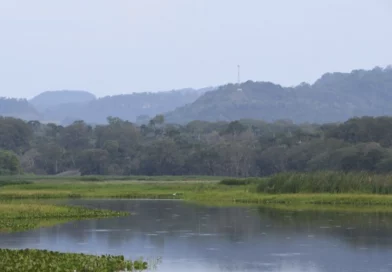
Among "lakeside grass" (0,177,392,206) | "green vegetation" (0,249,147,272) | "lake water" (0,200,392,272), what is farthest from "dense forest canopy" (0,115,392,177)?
"green vegetation" (0,249,147,272)

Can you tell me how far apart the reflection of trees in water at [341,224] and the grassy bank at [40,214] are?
10605 millimetres

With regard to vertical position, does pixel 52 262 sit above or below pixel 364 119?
below

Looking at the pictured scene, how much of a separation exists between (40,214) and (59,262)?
21.1 m

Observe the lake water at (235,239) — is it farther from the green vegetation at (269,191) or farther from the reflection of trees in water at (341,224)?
the green vegetation at (269,191)

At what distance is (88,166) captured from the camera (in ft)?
398

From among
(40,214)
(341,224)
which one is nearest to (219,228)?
(341,224)

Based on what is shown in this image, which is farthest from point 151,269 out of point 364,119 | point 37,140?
point 37,140

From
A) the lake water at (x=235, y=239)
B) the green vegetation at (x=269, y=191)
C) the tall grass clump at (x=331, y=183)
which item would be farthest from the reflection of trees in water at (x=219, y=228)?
the tall grass clump at (x=331, y=183)

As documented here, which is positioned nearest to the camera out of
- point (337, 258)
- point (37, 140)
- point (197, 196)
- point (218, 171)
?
point (337, 258)

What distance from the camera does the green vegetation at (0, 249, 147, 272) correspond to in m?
29.2

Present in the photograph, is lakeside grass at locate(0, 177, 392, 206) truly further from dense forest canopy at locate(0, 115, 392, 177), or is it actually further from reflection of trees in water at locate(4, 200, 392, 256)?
dense forest canopy at locate(0, 115, 392, 177)

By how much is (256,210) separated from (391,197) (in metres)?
10.8

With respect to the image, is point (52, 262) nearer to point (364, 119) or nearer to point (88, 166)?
point (364, 119)

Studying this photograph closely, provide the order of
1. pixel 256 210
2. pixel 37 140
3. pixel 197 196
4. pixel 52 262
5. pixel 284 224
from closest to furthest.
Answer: pixel 52 262
pixel 284 224
pixel 256 210
pixel 197 196
pixel 37 140
